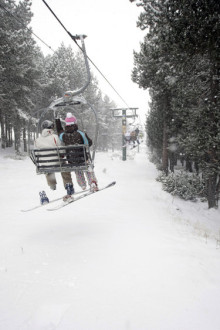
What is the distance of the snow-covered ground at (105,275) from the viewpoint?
2877 mm

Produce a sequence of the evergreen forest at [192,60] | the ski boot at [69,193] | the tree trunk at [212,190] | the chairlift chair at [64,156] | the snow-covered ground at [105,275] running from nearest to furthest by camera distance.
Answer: the snow-covered ground at [105,275] < the chairlift chair at [64,156] < the ski boot at [69,193] < the evergreen forest at [192,60] < the tree trunk at [212,190]

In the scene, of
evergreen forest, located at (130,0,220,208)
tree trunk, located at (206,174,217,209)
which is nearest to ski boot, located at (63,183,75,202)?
evergreen forest, located at (130,0,220,208)

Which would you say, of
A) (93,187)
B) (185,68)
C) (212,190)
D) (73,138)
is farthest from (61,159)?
(212,190)

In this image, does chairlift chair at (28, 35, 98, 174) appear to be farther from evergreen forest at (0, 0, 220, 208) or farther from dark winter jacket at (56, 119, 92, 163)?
evergreen forest at (0, 0, 220, 208)

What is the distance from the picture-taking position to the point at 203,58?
10539mm

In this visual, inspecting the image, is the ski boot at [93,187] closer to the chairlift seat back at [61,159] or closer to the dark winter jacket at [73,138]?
the chairlift seat back at [61,159]

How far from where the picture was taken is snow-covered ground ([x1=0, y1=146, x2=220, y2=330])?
9.44 feet

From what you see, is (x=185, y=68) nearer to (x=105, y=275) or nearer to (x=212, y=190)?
(x=212, y=190)

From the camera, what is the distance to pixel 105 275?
148 inches

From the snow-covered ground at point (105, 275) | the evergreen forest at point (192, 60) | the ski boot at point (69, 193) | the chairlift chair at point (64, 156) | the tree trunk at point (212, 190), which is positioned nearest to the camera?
the snow-covered ground at point (105, 275)

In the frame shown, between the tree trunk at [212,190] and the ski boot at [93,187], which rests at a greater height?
the ski boot at [93,187]

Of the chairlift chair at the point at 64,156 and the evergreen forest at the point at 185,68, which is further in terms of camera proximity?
the evergreen forest at the point at 185,68

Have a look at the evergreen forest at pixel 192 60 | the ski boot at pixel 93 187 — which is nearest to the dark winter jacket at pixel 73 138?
the ski boot at pixel 93 187

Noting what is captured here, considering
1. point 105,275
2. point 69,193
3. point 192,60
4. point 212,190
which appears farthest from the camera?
point 212,190
